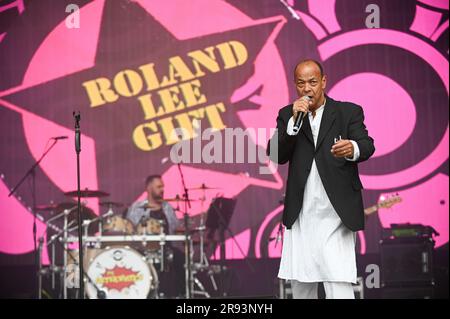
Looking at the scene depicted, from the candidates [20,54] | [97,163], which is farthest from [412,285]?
[20,54]

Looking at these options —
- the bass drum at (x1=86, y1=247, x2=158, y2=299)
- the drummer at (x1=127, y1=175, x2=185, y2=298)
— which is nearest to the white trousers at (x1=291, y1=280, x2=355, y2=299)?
the bass drum at (x1=86, y1=247, x2=158, y2=299)

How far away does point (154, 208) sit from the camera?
6.98 m

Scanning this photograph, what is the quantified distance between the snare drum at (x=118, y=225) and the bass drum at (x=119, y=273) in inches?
6.9

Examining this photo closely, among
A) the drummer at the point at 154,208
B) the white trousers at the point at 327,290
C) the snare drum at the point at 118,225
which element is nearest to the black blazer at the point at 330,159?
the white trousers at the point at 327,290

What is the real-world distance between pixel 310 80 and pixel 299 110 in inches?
9.3

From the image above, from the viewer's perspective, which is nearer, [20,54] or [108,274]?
[108,274]

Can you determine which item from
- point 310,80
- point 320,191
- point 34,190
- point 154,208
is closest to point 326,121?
point 310,80

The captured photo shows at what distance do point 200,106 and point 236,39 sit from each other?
757mm

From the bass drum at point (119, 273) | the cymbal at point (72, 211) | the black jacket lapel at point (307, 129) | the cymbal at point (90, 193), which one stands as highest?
the black jacket lapel at point (307, 129)

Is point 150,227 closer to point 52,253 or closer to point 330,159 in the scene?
point 52,253

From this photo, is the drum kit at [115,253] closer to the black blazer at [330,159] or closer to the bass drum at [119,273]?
the bass drum at [119,273]

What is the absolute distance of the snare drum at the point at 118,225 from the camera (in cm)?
670
